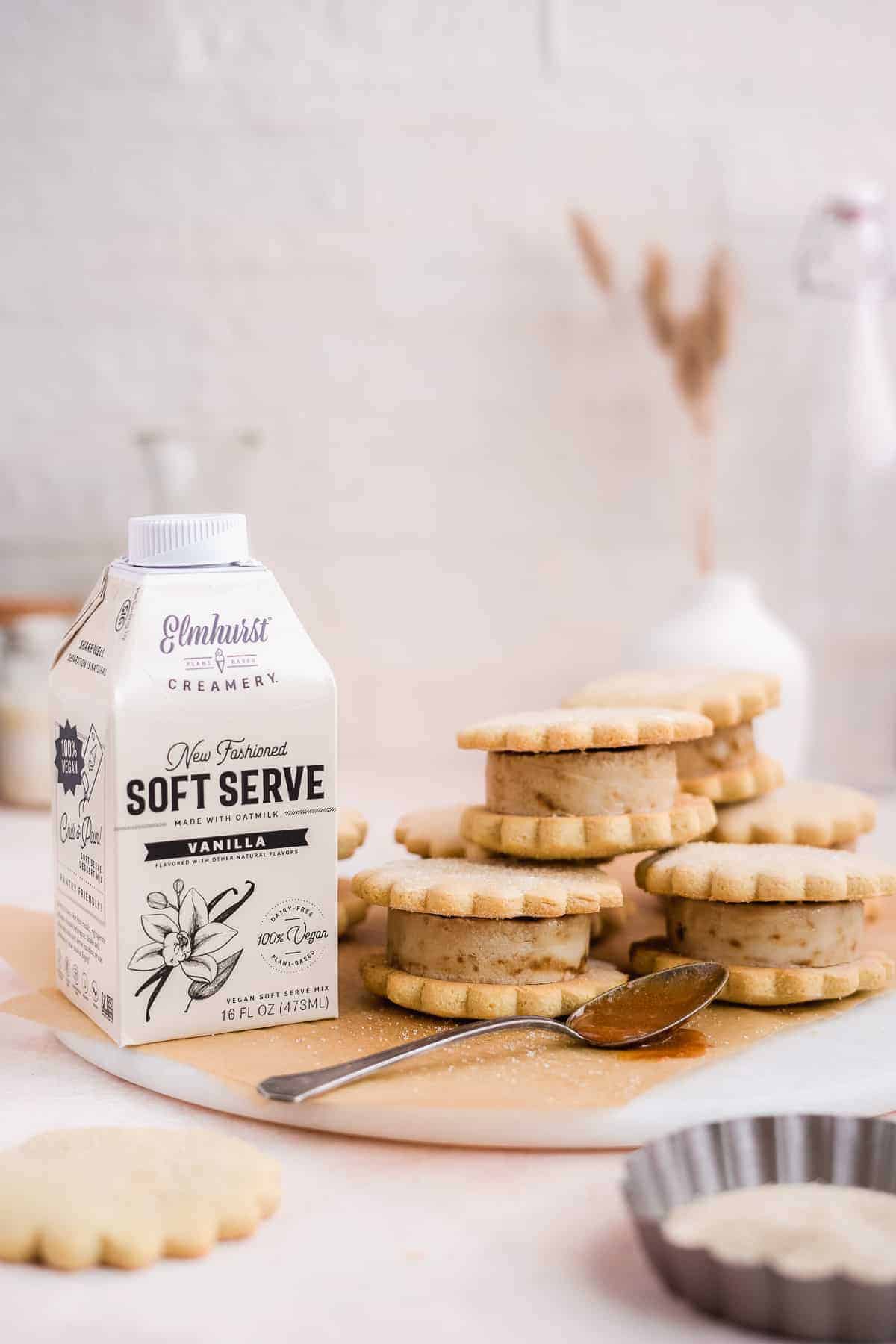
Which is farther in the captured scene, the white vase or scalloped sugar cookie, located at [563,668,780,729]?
the white vase

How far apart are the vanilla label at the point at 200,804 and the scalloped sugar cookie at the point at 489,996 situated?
57mm

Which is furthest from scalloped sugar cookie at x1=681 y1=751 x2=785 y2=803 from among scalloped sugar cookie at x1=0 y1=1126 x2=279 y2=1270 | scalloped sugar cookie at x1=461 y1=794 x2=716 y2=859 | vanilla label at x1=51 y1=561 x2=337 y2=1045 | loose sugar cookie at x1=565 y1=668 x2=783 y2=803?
scalloped sugar cookie at x1=0 y1=1126 x2=279 y2=1270

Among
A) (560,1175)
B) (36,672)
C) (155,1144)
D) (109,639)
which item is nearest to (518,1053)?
(560,1175)

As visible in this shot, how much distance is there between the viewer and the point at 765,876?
1080 millimetres

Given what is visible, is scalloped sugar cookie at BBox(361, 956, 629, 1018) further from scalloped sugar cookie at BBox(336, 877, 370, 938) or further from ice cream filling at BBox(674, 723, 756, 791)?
ice cream filling at BBox(674, 723, 756, 791)

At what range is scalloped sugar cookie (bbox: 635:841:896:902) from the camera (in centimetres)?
108

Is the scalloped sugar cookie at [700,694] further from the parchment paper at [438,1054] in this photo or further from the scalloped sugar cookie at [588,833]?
the parchment paper at [438,1054]

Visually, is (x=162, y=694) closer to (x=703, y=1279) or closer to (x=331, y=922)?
(x=331, y=922)

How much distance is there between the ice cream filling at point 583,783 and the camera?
45.4 inches

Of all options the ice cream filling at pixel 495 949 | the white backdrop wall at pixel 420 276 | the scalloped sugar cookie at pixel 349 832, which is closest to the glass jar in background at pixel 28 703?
the white backdrop wall at pixel 420 276

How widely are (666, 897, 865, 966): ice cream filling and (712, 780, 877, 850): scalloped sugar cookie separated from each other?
0.16 metres

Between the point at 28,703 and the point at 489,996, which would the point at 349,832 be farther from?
the point at 28,703

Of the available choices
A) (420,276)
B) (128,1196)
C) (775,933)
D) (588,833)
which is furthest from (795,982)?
(420,276)

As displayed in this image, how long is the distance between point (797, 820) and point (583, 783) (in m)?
0.26
